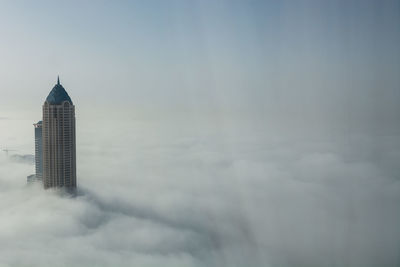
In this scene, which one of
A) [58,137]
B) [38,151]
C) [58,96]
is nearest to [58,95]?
[58,96]

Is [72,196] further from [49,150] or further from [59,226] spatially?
[59,226]

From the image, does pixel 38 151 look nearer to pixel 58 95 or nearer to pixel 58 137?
pixel 58 137

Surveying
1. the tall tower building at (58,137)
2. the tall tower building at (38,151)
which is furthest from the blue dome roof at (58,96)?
the tall tower building at (38,151)

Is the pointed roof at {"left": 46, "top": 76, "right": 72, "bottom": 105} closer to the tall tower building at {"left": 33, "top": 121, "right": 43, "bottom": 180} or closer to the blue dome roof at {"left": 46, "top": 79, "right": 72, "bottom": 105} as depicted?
the blue dome roof at {"left": 46, "top": 79, "right": 72, "bottom": 105}

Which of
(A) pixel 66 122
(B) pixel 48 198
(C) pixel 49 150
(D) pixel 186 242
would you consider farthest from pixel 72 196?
(D) pixel 186 242

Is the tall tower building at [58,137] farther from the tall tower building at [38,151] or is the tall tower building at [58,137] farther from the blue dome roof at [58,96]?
the tall tower building at [38,151]

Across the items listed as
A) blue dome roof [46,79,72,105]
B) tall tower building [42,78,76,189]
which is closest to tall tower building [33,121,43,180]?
tall tower building [42,78,76,189]
